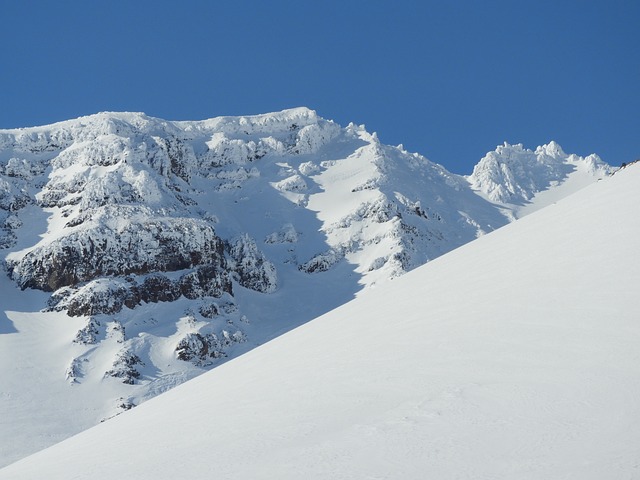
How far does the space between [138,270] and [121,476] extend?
234 feet

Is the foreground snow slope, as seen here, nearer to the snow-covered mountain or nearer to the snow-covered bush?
the snow-covered mountain

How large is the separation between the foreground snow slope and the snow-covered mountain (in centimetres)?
4130

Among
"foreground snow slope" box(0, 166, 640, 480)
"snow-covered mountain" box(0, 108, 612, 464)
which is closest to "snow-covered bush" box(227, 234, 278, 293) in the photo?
"snow-covered mountain" box(0, 108, 612, 464)

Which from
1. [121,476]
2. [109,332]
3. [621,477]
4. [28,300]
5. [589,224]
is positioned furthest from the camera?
[28,300]

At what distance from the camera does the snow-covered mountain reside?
65.6m

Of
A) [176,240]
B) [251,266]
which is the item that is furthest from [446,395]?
[251,266]

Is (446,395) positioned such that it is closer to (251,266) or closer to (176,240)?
(176,240)

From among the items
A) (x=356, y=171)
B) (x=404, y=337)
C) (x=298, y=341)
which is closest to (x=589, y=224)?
(x=404, y=337)

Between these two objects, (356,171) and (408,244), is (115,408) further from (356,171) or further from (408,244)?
(356,171)

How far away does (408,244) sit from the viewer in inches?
3679

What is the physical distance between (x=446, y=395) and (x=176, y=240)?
247ft

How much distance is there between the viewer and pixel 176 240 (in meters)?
83.5

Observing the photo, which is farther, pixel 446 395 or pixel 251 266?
pixel 251 266

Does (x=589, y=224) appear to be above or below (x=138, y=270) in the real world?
below
